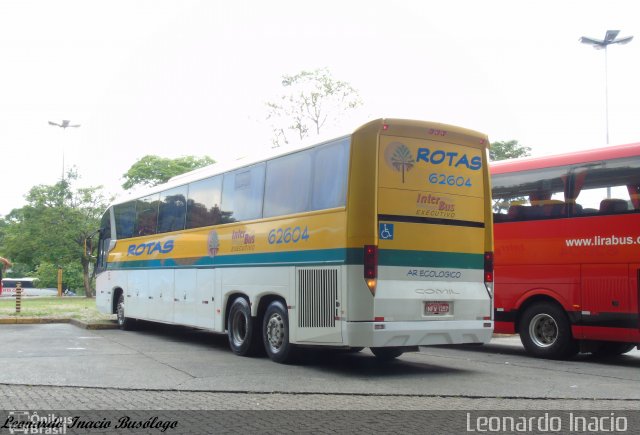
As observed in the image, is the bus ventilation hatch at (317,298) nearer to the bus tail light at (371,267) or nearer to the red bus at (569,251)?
the bus tail light at (371,267)

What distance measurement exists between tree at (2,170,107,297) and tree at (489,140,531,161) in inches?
1118

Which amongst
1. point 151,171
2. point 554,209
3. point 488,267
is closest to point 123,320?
point 488,267

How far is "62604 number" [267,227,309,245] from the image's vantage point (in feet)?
35.1

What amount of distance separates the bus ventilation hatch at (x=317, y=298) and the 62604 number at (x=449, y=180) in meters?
1.97

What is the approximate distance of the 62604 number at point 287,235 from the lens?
1071cm

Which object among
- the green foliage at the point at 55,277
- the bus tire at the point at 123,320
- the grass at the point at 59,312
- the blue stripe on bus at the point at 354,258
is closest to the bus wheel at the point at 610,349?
the blue stripe on bus at the point at 354,258

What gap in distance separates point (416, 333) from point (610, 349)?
5.39 metres

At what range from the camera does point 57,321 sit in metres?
19.9

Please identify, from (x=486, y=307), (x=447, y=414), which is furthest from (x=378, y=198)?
(x=447, y=414)

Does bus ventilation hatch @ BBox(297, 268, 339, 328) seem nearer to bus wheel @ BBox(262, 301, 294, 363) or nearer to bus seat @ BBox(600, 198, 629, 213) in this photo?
bus wheel @ BBox(262, 301, 294, 363)

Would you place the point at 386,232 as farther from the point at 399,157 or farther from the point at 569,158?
the point at 569,158

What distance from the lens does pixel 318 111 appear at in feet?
120

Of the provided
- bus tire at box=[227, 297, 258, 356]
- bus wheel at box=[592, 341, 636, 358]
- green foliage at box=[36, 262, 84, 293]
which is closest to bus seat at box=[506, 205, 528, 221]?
bus wheel at box=[592, 341, 636, 358]

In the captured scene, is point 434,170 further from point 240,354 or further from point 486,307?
point 240,354
